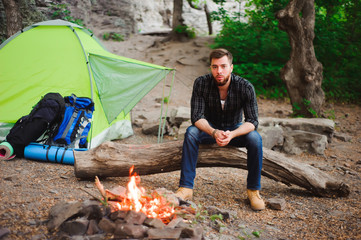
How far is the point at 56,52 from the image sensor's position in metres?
5.04

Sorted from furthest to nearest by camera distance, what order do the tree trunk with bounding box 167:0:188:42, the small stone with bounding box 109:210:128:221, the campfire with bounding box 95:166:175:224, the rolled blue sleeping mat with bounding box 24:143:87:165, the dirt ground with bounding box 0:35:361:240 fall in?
the tree trunk with bounding box 167:0:188:42 → the rolled blue sleeping mat with bounding box 24:143:87:165 → the dirt ground with bounding box 0:35:361:240 → the campfire with bounding box 95:166:175:224 → the small stone with bounding box 109:210:128:221

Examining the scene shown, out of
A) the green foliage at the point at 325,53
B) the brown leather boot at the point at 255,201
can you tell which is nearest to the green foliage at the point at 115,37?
the green foliage at the point at 325,53

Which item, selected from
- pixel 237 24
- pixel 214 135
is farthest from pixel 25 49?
pixel 237 24

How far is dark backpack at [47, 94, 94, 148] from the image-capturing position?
4.25m

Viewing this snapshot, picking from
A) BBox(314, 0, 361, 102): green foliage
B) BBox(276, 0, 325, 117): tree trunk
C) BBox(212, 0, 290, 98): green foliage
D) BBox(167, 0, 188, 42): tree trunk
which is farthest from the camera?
BBox(167, 0, 188, 42): tree trunk

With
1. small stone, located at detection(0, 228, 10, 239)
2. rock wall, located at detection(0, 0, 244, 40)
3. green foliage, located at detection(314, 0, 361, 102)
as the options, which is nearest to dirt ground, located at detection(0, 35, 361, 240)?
small stone, located at detection(0, 228, 10, 239)

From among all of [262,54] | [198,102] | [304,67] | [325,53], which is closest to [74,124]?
[198,102]

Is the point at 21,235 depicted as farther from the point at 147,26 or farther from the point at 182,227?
the point at 147,26

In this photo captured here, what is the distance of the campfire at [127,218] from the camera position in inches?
83.2

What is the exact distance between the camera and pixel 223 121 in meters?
3.44

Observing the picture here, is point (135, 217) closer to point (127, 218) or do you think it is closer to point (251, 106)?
point (127, 218)

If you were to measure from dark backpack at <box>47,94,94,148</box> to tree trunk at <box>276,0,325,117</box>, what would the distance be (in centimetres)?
443

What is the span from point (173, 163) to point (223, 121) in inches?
28.8

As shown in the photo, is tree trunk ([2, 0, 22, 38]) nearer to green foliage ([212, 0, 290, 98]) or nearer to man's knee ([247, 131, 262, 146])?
green foliage ([212, 0, 290, 98])
